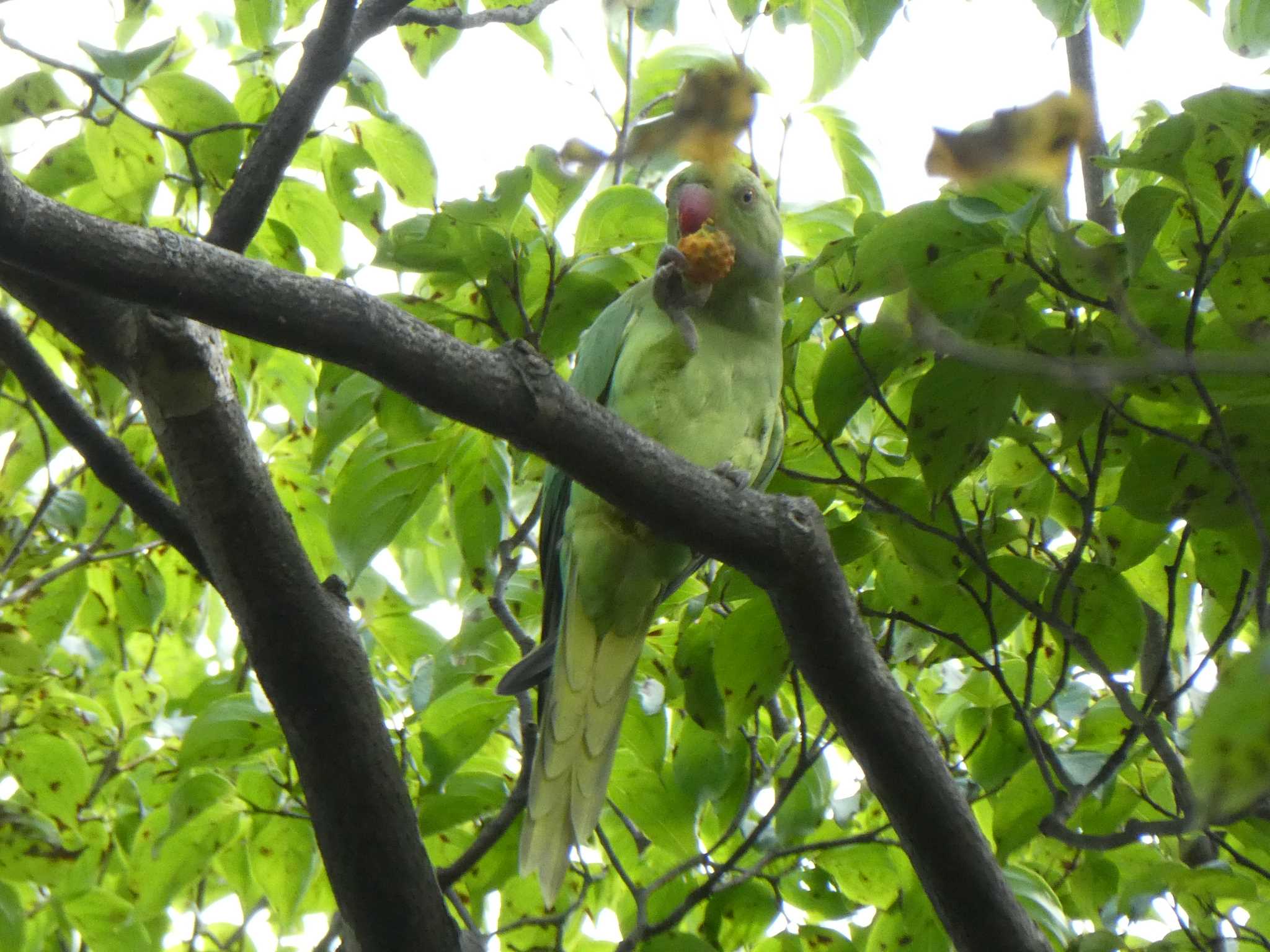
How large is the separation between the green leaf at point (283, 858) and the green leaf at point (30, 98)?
1.23 m

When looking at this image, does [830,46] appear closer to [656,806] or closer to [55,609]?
[656,806]

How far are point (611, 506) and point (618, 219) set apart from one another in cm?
49

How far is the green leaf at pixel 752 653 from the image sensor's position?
174 cm

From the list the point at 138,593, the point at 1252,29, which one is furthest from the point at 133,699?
the point at 1252,29

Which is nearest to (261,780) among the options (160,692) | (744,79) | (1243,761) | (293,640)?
(293,640)

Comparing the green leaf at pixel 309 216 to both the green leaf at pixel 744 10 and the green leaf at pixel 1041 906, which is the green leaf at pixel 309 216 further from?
the green leaf at pixel 1041 906

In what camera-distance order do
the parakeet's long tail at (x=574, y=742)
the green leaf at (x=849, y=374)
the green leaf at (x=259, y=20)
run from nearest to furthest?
the green leaf at (x=849, y=374)
the parakeet's long tail at (x=574, y=742)
the green leaf at (x=259, y=20)

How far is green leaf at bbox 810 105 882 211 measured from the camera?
2.20 m

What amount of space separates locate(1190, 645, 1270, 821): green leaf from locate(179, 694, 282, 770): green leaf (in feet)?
5.05

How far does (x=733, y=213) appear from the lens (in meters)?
2.51

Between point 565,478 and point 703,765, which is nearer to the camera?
point 703,765

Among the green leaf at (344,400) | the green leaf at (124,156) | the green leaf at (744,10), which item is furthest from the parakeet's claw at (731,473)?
the green leaf at (124,156)

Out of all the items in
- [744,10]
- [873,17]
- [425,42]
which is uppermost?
[425,42]

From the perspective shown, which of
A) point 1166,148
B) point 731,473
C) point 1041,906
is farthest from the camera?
point 731,473
